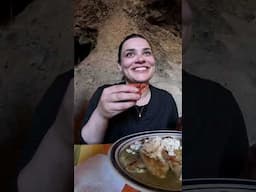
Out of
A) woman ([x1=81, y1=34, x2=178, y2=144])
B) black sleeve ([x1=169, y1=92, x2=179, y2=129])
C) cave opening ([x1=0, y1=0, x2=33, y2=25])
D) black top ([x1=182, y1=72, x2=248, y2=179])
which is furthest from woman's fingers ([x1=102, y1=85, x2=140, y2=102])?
cave opening ([x1=0, y1=0, x2=33, y2=25])

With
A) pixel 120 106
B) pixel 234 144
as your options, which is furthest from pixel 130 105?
pixel 234 144

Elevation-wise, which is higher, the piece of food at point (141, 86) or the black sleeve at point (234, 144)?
the piece of food at point (141, 86)

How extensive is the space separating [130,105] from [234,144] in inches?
23.0

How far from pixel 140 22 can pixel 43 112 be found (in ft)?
2.26

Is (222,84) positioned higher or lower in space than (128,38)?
lower

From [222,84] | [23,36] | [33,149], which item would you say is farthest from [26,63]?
[222,84]

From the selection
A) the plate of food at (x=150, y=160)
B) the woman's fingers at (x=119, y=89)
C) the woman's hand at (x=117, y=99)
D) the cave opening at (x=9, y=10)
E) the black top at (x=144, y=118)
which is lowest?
the plate of food at (x=150, y=160)

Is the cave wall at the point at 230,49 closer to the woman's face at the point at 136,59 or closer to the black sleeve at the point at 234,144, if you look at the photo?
the black sleeve at the point at 234,144

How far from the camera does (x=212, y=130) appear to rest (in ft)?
11.3

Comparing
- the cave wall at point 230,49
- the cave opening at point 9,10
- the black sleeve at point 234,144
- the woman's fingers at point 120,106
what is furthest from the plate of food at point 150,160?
the cave opening at point 9,10

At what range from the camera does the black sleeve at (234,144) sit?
11.3 feet

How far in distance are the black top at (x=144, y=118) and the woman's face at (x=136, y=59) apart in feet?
0.33

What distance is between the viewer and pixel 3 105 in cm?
349

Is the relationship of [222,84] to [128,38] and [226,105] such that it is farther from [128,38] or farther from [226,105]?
[128,38]
